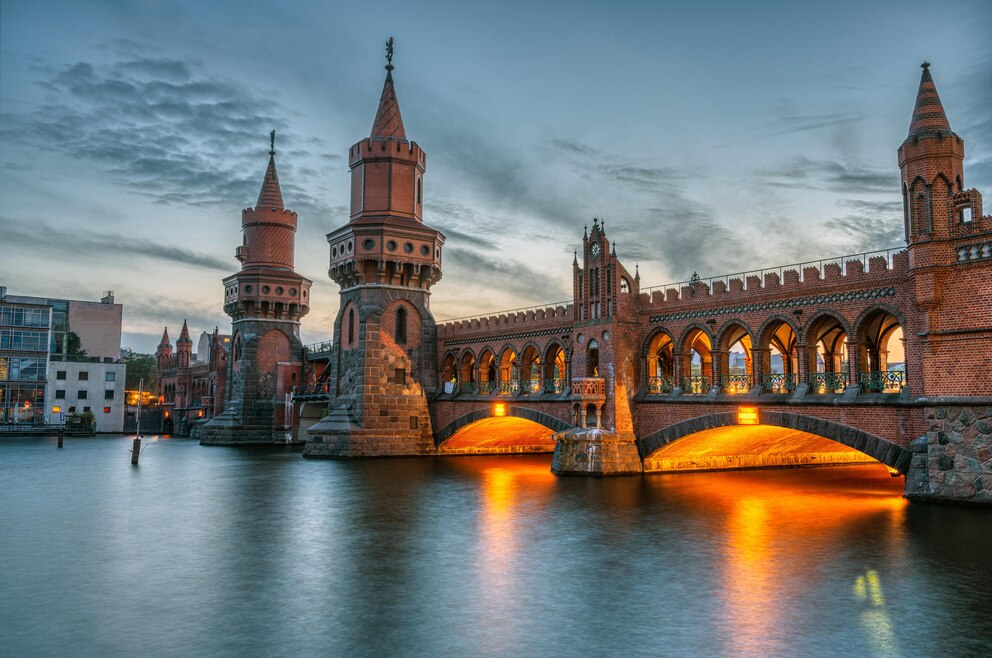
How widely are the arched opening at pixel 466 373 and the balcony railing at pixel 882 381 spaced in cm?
2516

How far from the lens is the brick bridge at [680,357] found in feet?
77.5

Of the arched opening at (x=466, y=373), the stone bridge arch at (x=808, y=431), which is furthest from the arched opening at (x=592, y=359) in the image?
→ the arched opening at (x=466, y=373)

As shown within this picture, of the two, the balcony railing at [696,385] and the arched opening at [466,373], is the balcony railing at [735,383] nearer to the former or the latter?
the balcony railing at [696,385]

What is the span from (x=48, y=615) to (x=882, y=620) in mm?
13768

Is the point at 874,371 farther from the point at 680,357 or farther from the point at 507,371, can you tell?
the point at 507,371

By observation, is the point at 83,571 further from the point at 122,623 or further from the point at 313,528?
the point at 313,528

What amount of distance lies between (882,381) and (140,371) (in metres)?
123

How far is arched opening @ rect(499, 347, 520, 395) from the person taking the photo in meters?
43.7

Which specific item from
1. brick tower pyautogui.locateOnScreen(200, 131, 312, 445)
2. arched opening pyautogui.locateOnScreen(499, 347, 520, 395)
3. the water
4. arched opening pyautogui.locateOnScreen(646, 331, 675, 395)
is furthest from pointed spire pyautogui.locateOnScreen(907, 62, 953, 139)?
brick tower pyautogui.locateOnScreen(200, 131, 312, 445)

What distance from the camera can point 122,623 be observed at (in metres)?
12.1

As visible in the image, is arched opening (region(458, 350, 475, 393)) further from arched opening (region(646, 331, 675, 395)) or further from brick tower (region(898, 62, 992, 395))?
brick tower (region(898, 62, 992, 395))

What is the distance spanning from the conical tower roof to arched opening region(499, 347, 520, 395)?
15962 mm

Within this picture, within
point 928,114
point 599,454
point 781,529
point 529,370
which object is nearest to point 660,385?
point 599,454

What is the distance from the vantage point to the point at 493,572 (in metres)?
15.8
